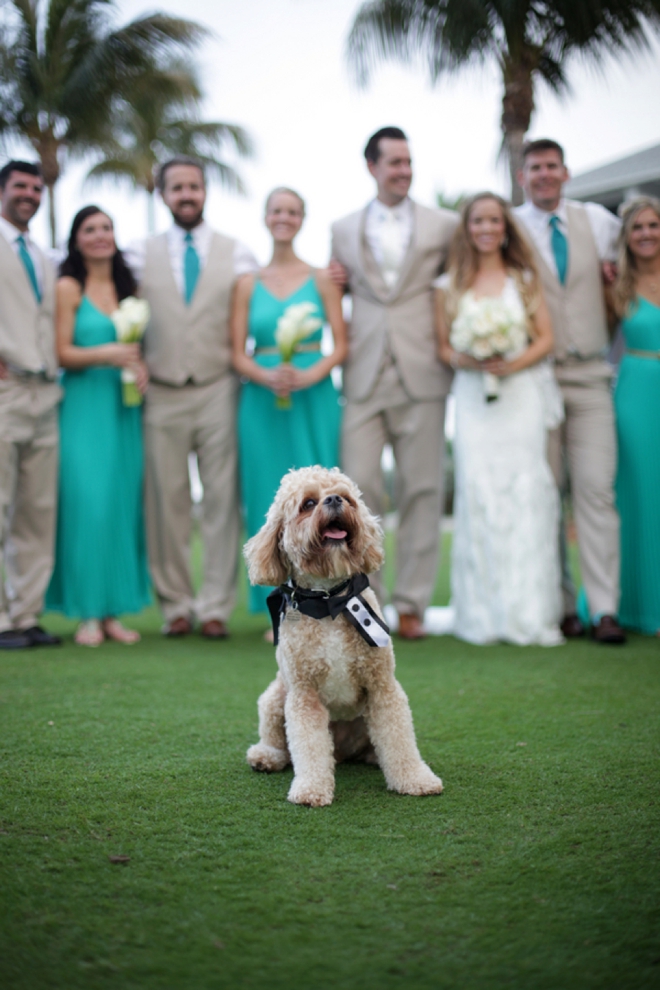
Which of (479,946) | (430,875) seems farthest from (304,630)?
(479,946)

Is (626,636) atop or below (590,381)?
below

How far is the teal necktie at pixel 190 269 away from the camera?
258 inches

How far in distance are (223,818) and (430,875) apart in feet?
2.54

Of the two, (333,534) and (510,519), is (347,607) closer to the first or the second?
(333,534)

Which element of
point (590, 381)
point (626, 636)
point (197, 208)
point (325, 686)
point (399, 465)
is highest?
point (197, 208)

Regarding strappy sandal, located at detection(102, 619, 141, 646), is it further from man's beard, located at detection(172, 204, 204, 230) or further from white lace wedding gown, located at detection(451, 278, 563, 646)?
man's beard, located at detection(172, 204, 204, 230)

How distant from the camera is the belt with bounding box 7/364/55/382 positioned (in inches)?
239

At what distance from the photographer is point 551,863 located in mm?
2625

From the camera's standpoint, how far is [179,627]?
268 inches

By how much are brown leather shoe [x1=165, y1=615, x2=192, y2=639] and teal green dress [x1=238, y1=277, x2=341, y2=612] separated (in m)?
0.60

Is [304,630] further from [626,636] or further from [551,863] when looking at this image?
[626,636]

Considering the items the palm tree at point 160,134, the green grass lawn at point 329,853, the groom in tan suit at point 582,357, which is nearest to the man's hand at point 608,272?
the groom in tan suit at point 582,357

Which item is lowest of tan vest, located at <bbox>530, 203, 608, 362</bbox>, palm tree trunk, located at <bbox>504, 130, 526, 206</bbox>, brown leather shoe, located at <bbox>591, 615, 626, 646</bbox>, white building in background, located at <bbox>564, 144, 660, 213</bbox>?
brown leather shoe, located at <bbox>591, 615, 626, 646</bbox>

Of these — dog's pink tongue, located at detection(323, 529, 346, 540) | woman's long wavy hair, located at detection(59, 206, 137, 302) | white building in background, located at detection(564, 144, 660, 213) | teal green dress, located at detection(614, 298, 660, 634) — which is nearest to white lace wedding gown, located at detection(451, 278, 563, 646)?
teal green dress, located at detection(614, 298, 660, 634)
